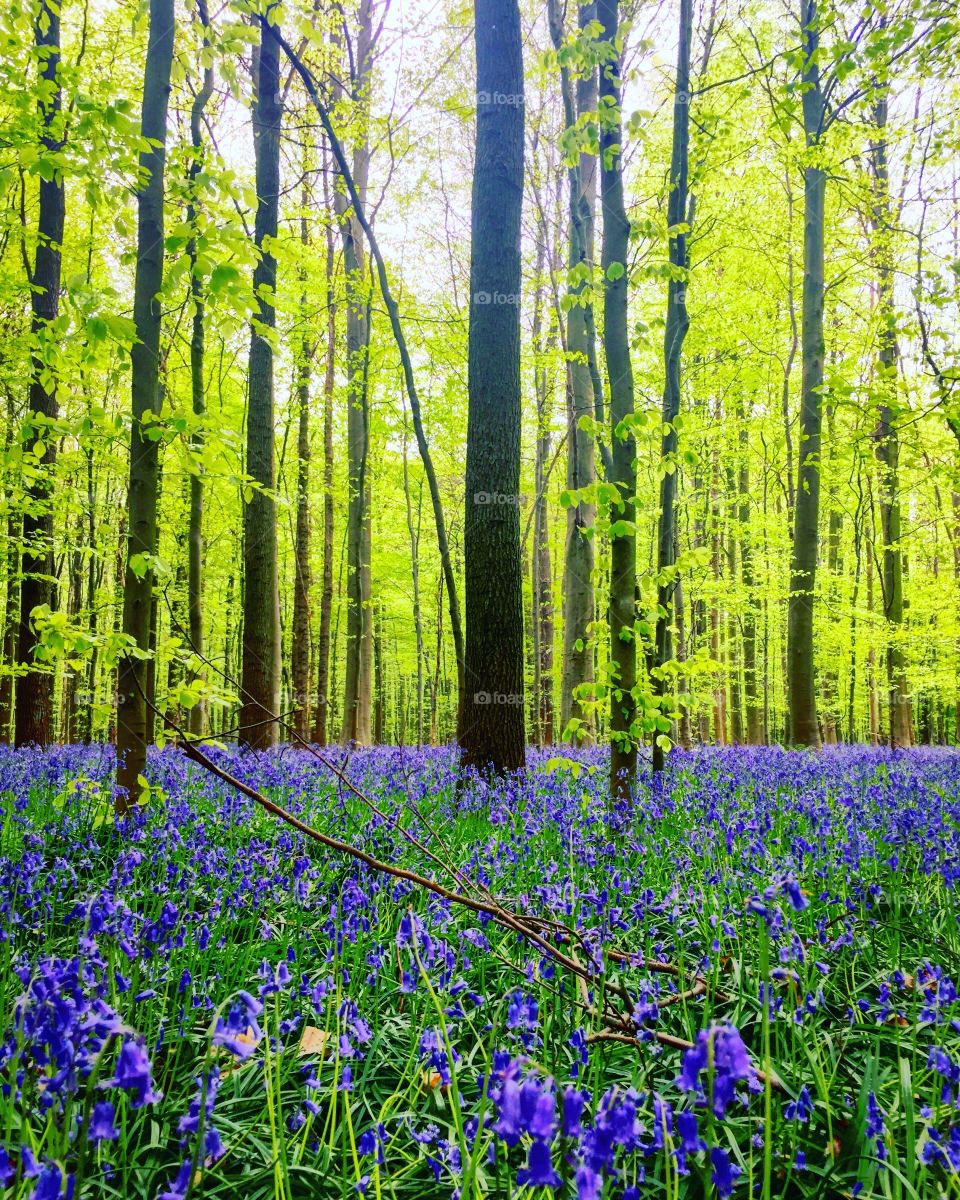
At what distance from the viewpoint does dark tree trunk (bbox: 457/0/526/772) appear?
21.1 feet

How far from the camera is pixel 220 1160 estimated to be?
1756 mm

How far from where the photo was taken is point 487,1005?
2527 millimetres

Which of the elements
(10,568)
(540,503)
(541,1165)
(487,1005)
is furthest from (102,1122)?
(540,503)

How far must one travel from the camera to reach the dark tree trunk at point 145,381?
4.25 meters

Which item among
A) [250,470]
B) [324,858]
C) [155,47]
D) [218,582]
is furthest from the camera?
[218,582]

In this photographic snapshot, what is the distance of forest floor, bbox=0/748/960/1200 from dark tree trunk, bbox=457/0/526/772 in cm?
130

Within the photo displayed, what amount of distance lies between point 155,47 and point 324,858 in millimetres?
5013

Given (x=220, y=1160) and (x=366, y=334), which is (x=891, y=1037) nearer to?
(x=220, y=1160)

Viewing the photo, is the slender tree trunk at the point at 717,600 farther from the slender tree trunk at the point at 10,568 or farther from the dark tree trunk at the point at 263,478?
the slender tree trunk at the point at 10,568

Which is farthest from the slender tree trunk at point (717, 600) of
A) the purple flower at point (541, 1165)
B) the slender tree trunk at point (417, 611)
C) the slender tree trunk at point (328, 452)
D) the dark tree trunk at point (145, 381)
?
the purple flower at point (541, 1165)

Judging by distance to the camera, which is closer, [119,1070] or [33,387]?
[119,1070]

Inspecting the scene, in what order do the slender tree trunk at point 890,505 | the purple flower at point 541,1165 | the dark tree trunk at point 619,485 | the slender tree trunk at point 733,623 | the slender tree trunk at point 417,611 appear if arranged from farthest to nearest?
the slender tree trunk at point 733,623 < the slender tree trunk at point 890,505 < the slender tree trunk at point 417,611 < the dark tree trunk at point 619,485 < the purple flower at point 541,1165

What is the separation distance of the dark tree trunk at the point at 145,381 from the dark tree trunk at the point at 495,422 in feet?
9.29

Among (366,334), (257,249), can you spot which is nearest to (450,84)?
(366,334)
